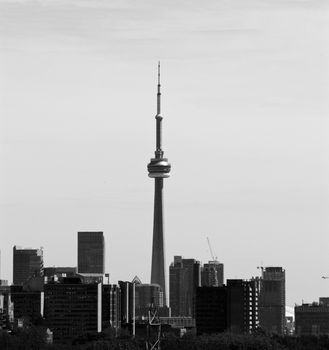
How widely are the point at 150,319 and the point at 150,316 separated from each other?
263 cm

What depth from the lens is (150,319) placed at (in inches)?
5659

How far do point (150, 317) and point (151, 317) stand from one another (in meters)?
1.13

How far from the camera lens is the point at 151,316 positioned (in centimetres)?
14925

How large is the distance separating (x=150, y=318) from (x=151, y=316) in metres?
4.38

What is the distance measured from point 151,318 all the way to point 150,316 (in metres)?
1.50

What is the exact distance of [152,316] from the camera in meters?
146

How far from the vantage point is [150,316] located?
14638cm

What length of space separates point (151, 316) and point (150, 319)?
550 cm

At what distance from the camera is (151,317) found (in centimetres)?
14725

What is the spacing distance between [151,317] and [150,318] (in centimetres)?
238

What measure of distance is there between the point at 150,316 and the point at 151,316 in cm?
288

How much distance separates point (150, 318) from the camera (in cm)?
14488

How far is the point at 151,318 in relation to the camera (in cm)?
14488

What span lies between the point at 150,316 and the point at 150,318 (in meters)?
1.50
